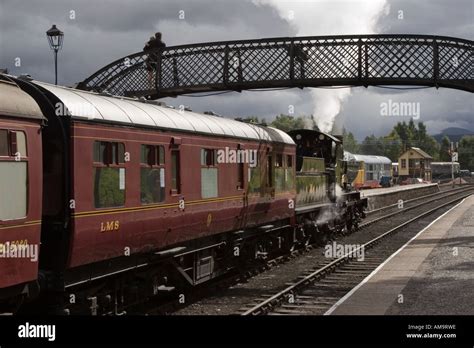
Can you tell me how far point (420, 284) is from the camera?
14.2m

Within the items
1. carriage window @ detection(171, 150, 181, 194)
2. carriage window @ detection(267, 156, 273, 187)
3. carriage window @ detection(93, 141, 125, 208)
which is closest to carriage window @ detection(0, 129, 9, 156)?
carriage window @ detection(93, 141, 125, 208)

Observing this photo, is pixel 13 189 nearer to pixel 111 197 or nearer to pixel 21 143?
pixel 21 143

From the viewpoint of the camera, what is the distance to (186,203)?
38.9ft

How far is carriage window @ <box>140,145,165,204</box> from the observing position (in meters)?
10.2

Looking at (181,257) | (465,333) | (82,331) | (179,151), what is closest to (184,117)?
(179,151)

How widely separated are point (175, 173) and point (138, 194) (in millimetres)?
1451

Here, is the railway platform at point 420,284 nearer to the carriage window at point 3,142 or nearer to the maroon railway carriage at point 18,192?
the maroon railway carriage at point 18,192

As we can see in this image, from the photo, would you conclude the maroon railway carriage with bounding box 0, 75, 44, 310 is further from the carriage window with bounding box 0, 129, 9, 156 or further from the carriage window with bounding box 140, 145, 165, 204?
the carriage window with bounding box 140, 145, 165, 204

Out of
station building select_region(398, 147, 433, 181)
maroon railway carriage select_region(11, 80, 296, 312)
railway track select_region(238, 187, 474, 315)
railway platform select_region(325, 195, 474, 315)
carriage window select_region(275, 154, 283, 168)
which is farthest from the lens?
station building select_region(398, 147, 433, 181)

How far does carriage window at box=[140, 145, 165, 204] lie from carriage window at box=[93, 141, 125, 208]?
62cm

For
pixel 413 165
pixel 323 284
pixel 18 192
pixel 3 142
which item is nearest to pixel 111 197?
pixel 18 192

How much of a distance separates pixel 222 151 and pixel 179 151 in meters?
2.20

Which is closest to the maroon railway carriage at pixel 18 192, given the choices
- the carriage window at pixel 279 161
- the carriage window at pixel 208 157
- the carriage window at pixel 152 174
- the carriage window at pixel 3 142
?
the carriage window at pixel 3 142

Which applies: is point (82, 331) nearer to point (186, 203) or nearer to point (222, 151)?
point (186, 203)
